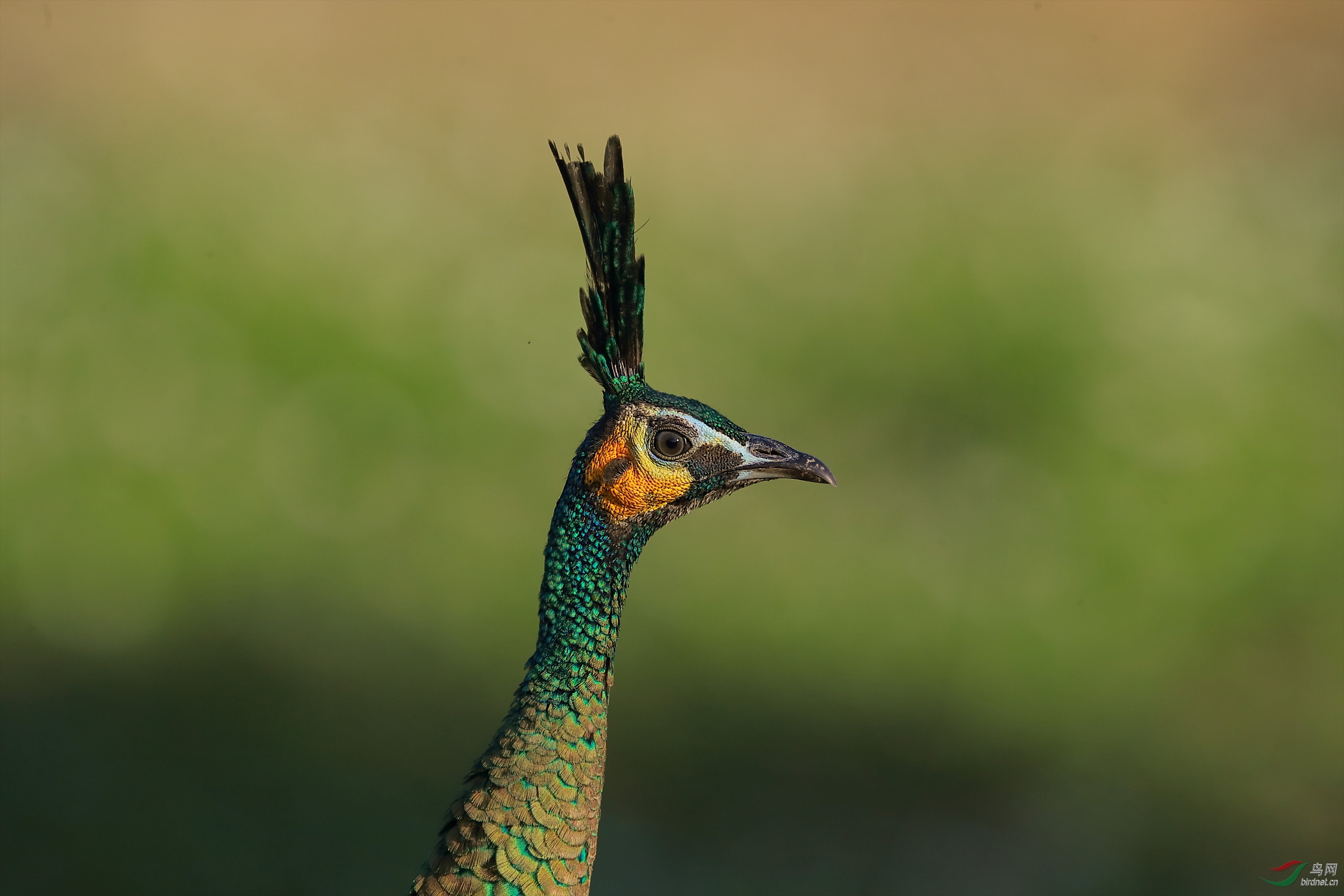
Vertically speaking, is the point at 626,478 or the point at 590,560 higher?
the point at 626,478

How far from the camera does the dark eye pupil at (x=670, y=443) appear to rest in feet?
8.84

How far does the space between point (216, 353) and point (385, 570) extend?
1717mm

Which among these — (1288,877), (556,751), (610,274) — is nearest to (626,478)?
(610,274)

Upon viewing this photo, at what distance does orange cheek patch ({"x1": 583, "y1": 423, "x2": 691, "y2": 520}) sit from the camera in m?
2.64

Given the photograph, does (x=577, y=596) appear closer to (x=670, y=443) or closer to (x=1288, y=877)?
(x=670, y=443)

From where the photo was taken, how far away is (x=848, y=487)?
24.5 ft

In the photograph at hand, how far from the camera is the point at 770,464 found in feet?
8.98

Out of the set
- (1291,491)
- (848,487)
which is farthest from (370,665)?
(1291,491)

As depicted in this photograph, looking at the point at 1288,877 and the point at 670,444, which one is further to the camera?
the point at 1288,877

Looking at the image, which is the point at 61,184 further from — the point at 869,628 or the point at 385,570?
the point at 869,628

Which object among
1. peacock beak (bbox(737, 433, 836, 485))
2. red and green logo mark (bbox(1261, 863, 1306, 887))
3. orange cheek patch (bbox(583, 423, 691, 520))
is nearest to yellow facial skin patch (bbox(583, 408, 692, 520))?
orange cheek patch (bbox(583, 423, 691, 520))

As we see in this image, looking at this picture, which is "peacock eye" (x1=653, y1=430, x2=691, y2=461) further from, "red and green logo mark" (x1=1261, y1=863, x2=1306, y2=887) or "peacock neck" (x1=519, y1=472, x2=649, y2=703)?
"red and green logo mark" (x1=1261, y1=863, x2=1306, y2=887)

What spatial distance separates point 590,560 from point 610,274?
1.85ft

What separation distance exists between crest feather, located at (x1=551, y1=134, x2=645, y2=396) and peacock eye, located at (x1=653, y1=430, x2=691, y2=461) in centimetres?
11
